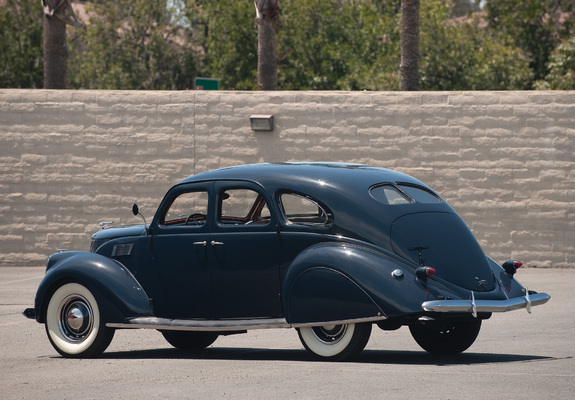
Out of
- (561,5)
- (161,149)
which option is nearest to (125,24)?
(561,5)

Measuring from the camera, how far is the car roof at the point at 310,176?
31.7 feet

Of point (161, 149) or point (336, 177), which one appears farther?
point (161, 149)

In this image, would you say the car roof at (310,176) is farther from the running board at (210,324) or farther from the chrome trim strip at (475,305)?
the chrome trim strip at (475,305)

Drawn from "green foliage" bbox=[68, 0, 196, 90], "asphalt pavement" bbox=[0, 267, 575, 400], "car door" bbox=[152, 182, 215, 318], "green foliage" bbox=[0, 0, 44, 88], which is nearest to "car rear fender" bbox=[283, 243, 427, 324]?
"asphalt pavement" bbox=[0, 267, 575, 400]

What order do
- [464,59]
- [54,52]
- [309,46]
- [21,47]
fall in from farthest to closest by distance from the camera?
[309,46] < [21,47] < [464,59] < [54,52]

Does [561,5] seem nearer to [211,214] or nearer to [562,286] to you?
[562,286]

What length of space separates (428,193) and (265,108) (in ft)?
33.0

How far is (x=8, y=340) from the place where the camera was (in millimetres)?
11766

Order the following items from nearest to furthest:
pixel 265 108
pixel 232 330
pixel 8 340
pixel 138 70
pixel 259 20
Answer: pixel 232 330 → pixel 8 340 → pixel 265 108 → pixel 259 20 → pixel 138 70

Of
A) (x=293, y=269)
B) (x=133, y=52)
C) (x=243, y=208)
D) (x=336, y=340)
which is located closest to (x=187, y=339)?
(x=243, y=208)

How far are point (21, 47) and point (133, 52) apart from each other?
9.18 m

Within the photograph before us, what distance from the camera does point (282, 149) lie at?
1984 centimetres

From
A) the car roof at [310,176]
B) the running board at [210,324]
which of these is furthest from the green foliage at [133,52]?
the running board at [210,324]

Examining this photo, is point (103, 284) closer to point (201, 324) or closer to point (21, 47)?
point (201, 324)
